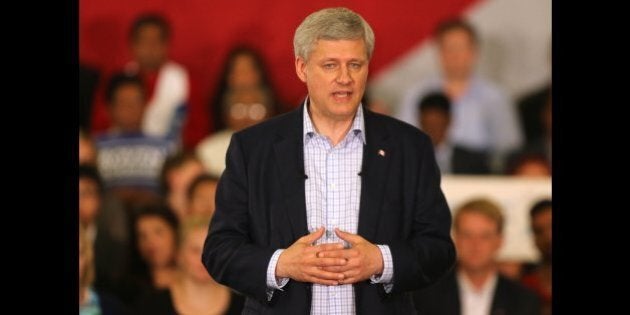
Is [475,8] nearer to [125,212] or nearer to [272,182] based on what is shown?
[125,212]

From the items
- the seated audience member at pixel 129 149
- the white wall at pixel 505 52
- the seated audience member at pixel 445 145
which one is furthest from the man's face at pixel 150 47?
the seated audience member at pixel 445 145

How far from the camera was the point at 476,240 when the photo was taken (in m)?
6.18

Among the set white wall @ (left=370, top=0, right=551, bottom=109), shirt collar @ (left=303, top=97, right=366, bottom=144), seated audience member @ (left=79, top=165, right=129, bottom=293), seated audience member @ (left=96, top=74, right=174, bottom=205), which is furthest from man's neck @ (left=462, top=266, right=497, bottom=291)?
shirt collar @ (left=303, top=97, right=366, bottom=144)

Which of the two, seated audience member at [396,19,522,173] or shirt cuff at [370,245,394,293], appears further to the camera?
seated audience member at [396,19,522,173]

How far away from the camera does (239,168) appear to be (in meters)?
3.06

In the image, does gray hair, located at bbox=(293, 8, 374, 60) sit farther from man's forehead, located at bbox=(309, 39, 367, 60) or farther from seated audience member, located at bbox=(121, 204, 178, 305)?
seated audience member, located at bbox=(121, 204, 178, 305)

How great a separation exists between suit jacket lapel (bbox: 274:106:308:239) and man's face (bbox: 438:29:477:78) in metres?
3.32

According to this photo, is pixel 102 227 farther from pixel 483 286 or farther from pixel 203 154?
pixel 483 286

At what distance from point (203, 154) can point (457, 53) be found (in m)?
1.65

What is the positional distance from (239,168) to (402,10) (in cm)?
358

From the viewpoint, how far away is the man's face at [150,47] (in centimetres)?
645

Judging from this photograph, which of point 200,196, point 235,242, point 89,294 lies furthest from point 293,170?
point 89,294

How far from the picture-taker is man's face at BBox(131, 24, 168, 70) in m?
6.45

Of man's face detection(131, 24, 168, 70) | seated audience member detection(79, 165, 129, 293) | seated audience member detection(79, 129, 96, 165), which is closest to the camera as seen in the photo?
seated audience member detection(79, 165, 129, 293)
